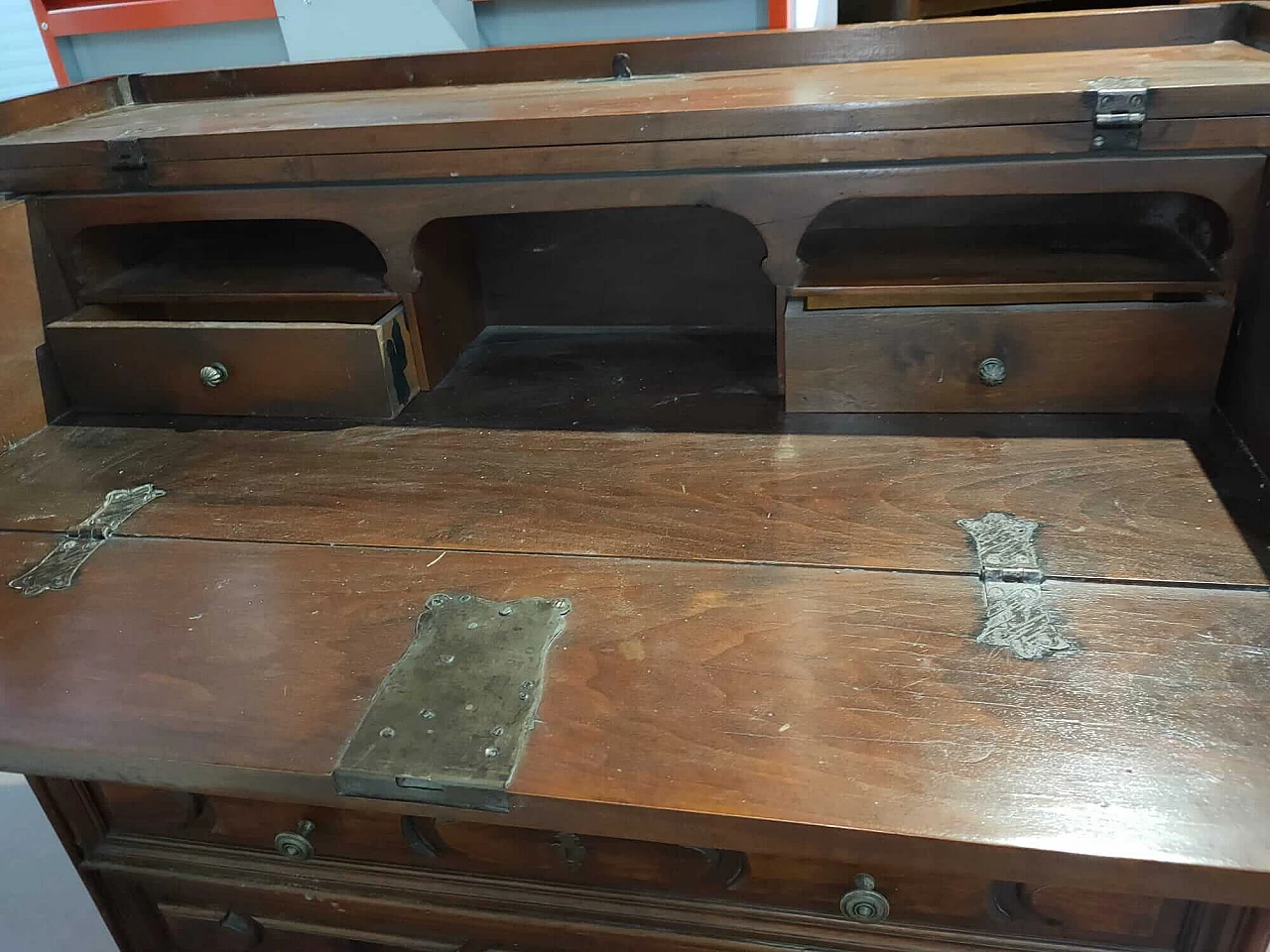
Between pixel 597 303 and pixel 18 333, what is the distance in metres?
0.73

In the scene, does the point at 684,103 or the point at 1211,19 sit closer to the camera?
the point at 684,103

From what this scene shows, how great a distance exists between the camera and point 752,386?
3.92 ft

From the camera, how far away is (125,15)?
1729 mm

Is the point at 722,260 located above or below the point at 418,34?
below

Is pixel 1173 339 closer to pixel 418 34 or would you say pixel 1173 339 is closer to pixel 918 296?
pixel 918 296

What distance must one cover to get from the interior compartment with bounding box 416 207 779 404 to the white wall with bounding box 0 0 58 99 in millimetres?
1052

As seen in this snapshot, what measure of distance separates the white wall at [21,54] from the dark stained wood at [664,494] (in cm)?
103

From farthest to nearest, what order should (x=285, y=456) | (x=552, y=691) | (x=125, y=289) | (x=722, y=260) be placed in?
1. (x=722, y=260)
2. (x=125, y=289)
3. (x=285, y=456)
4. (x=552, y=691)

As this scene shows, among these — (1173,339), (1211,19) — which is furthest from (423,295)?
(1211,19)

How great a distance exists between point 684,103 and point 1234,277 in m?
0.58

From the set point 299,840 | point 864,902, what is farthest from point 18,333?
point 864,902

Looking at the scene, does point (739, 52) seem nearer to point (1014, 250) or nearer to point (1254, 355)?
point (1014, 250)

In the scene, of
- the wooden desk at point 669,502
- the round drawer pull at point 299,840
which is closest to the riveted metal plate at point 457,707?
the wooden desk at point 669,502

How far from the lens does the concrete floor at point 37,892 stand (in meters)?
1.48
